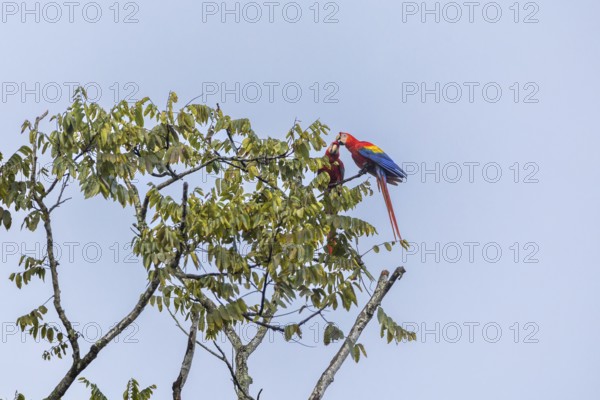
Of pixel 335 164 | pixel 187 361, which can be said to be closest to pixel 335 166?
pixel 335 164

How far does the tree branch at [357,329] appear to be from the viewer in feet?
20.6

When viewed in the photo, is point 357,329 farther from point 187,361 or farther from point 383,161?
point 383,161

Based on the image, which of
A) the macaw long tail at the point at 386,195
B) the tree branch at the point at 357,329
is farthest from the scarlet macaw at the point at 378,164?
the tree branch at the point at 357,329

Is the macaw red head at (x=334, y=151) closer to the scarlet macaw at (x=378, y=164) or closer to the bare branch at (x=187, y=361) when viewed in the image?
the scarlet macaw at (x=378, y=164)

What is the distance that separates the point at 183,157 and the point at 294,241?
94 centimetres

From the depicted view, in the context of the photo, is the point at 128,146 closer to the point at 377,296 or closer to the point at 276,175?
the point at 276,175

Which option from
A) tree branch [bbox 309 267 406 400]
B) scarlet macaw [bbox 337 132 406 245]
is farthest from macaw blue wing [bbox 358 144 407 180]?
tree branch [bbox 309 267 406 400]

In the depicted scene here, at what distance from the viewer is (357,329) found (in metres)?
6.45

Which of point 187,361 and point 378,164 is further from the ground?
point 378,164

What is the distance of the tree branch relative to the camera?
20.6 feet

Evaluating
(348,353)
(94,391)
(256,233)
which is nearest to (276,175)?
(256,233)

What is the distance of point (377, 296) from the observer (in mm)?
6477

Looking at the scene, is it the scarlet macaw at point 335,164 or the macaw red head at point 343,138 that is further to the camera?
the macaw red head at point 343,138

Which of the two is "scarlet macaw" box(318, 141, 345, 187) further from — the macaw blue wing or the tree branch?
the tree branch
